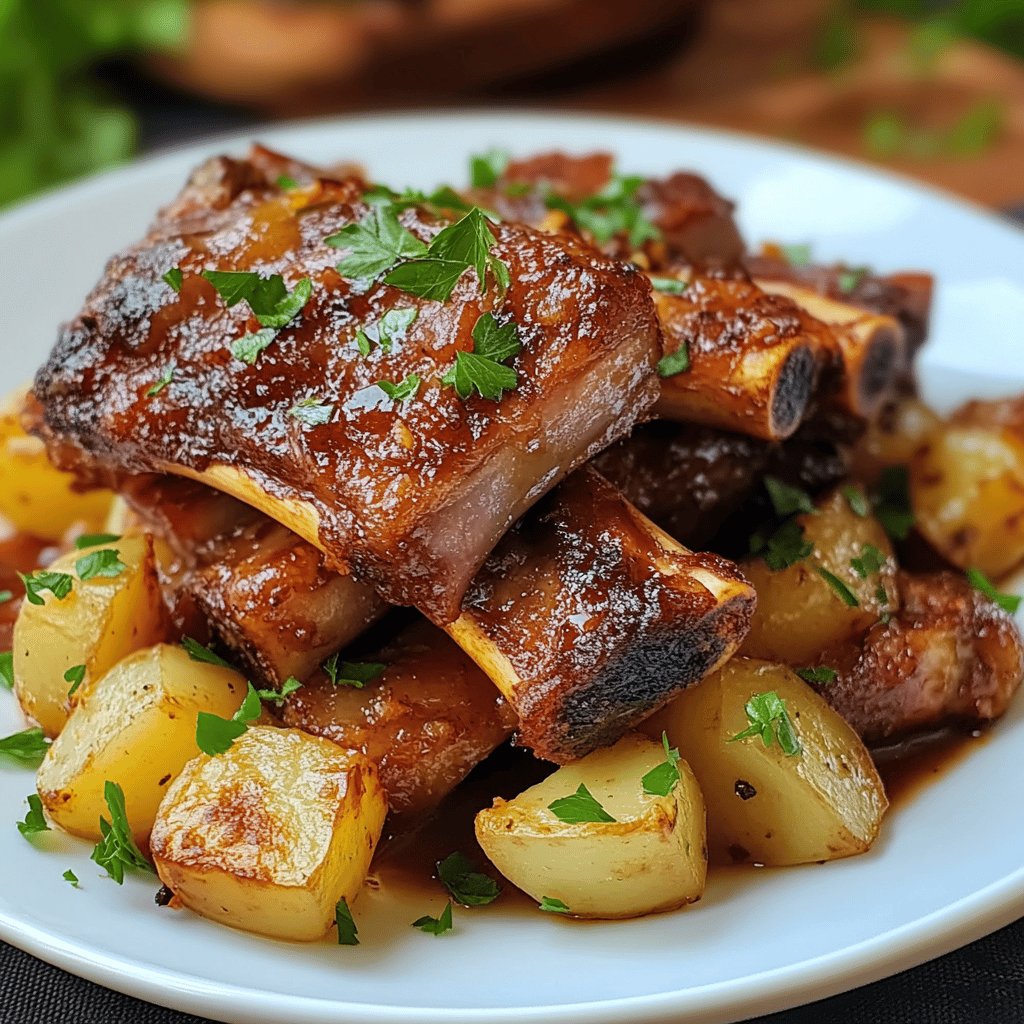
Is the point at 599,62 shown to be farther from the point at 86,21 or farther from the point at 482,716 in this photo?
the point at 482,716

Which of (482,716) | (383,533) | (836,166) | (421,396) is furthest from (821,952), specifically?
(836,166)

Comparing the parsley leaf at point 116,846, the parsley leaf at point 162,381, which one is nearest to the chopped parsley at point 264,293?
the parsley leaf at point 162,381

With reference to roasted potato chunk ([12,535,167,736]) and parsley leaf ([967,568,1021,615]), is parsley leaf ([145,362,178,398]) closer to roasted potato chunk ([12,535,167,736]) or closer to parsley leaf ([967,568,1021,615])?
roasted potato chunk ([12,535,167,736])

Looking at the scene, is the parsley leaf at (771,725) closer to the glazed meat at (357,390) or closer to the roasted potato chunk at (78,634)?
the glazed meat at (357,390)

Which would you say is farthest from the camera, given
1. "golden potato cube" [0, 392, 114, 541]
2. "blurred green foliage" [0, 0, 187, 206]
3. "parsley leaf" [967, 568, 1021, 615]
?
"blurred green foliage" [0, 0, 187, 206]

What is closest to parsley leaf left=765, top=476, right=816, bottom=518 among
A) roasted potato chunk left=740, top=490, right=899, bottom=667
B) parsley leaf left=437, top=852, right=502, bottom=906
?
roasted potato chunk left=740, top=490, right=899, bottom=667

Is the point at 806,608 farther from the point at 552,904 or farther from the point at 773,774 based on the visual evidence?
the point at 552,904

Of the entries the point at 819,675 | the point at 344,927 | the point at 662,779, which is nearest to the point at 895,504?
the point at 819,675
